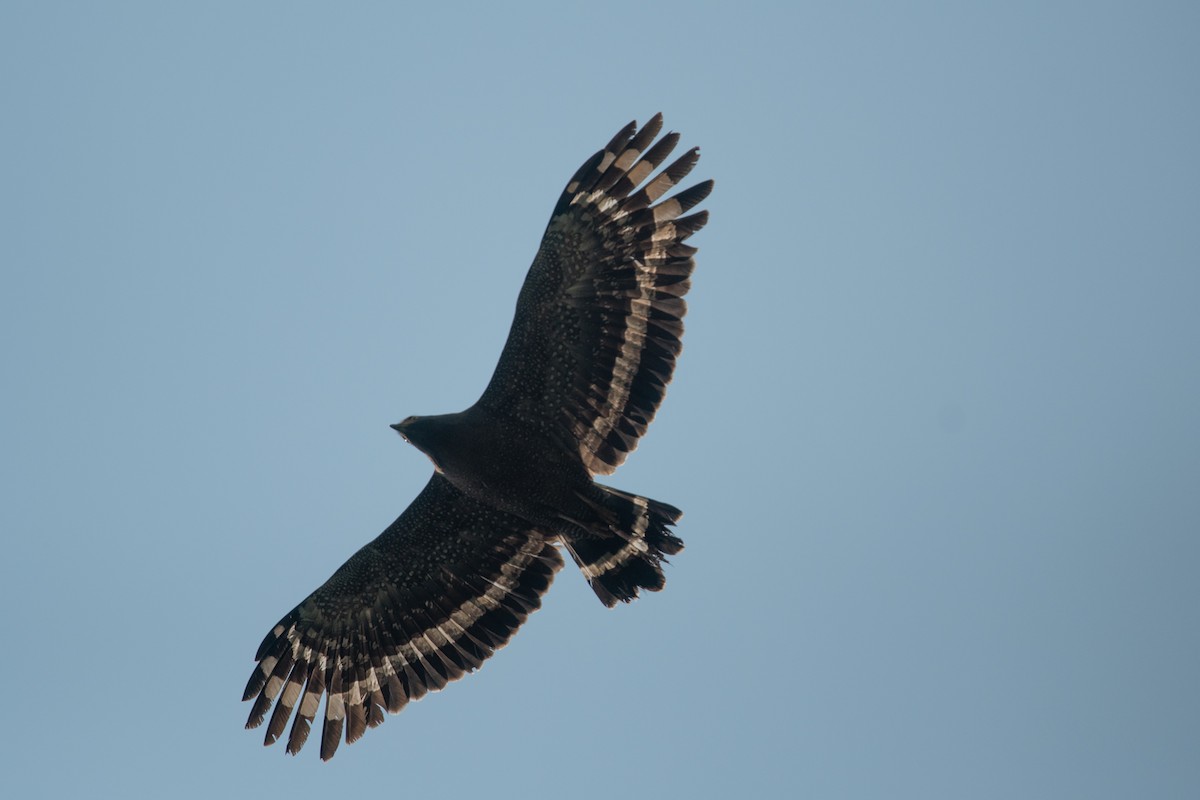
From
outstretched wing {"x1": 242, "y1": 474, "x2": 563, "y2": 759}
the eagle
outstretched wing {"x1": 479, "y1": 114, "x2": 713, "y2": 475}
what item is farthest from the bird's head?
outstretched wing {"x1": 242, "y1": 474, "x2": 563, "y2": 759}

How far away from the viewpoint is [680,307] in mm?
13445

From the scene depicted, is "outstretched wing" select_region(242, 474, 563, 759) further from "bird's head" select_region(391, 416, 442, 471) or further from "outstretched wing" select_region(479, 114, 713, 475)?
"outstretched wing" select_region(479, 114, 713, 475)

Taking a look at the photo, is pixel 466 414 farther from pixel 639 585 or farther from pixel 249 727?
pixel 249 727

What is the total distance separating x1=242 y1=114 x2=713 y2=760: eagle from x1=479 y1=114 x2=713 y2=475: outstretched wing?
14mm

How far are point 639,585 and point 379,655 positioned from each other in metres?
2.93

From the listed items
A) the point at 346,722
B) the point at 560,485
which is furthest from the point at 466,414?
the point at 346,722

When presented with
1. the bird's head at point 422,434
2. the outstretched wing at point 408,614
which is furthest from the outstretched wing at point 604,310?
the outstretched wing at point 408,614

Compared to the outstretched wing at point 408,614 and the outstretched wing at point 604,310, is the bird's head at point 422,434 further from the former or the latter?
the outstretched wing at point 408,614

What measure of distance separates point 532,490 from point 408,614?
2.07 m

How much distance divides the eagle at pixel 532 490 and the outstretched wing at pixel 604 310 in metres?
0.01

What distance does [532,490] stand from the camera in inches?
535

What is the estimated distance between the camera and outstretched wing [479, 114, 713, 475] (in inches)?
523

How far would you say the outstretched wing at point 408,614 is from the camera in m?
14.2

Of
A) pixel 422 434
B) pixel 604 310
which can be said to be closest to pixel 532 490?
pixel 422 434
